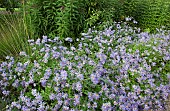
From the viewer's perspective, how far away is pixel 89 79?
8.70 ft

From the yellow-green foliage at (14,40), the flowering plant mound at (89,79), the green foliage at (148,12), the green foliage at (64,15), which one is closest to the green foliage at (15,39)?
the yellow-green foliage at (14,40)

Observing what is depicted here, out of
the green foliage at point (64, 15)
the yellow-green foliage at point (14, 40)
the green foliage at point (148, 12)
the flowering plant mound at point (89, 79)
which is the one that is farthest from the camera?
the green foliage at point (148, 12)

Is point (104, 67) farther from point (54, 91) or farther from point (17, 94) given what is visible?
point (17, 94)

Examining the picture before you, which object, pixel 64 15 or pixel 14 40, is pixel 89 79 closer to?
→ pixel 64 15

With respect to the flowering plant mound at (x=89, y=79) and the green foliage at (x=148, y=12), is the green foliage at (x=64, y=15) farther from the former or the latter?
the green foliage at (x=148, y=12)

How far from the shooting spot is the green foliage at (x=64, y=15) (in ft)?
12.5

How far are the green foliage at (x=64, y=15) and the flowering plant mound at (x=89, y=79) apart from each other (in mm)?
599

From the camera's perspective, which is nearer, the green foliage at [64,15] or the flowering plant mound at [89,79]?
the flowering plant mound at [89,79]

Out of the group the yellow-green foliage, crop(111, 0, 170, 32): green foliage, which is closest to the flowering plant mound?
the yellow-green foliage

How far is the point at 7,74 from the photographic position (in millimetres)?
2846

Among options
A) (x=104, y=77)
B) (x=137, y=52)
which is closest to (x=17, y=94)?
(x=104, y=77)

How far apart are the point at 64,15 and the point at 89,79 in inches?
55.4

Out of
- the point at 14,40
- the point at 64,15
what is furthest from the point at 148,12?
the point at 14,40

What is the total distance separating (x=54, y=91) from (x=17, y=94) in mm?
568
